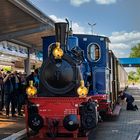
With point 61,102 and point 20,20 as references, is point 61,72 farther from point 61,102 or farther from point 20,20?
point 20,20

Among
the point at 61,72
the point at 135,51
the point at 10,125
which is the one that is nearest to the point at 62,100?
the point at 61,72

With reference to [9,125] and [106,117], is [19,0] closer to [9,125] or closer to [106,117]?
[9,125]

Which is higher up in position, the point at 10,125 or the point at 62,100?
the point at 62,100

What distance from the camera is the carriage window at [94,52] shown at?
11953 mm

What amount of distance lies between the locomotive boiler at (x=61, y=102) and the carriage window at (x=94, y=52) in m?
2.34

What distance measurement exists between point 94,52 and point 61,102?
3471 mm

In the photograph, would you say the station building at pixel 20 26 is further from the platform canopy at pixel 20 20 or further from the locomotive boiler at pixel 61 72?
the locomotive boiler at pixel 61 72

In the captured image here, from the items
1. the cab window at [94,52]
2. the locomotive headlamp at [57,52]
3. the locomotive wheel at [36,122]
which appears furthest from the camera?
the cab window at [94,52]

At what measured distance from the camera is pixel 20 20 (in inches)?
526

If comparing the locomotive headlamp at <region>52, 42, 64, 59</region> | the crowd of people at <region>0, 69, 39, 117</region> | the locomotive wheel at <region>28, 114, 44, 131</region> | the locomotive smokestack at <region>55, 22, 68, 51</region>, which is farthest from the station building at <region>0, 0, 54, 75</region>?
the locomotive wheel at <region>28, 114, 44, 131</region>

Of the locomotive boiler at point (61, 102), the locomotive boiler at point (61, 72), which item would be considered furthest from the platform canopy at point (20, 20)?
the locomotive boiler at point (61, 102)

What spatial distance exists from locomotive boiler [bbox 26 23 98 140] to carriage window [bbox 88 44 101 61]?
7.67 feet

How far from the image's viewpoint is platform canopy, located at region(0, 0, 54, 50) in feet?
36.6

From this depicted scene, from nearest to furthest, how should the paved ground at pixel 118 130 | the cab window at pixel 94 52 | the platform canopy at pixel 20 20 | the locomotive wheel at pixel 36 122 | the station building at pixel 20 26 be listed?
the locomotive wheel at pixel 36 122
the paved ground at pixel 118 130
the platform canopy at pixel 20 20
the station building at pixel 20 26
the cab window at pixel 94 52
